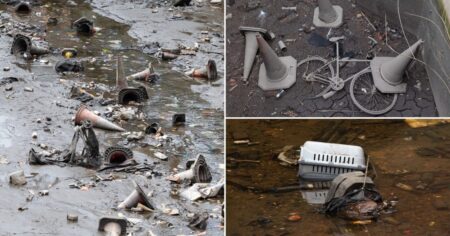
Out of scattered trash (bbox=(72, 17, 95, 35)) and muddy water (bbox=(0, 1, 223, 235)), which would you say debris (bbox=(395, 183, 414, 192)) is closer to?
muddy water (bbox=(0, 1, 223, 235))

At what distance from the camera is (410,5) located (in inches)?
152

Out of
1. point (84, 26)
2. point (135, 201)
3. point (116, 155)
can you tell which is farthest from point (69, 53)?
point (135, 201)

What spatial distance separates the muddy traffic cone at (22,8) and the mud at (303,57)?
359 inches

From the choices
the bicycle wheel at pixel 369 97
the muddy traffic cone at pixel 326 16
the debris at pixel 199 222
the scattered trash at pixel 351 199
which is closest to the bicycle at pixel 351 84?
the bicycle wheel at pixel 369 97

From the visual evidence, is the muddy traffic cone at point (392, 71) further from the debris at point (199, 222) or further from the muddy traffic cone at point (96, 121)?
the muddy traffic cone at point (96, 121)

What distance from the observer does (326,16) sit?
420cm

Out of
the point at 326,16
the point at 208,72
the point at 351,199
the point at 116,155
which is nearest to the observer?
the point at 351,199

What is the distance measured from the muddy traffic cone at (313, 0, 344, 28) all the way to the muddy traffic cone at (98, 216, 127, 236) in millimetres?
2547

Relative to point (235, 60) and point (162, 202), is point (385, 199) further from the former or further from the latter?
point (162, 202)

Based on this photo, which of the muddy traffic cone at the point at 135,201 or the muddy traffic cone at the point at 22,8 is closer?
the muddy traffic cone at the point at 135,201

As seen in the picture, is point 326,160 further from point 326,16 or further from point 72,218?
point 72,218

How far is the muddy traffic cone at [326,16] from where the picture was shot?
4148 millimetres

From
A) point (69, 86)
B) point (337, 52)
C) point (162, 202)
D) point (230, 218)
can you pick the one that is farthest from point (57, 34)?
point (230, 218)

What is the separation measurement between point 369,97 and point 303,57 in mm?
424
